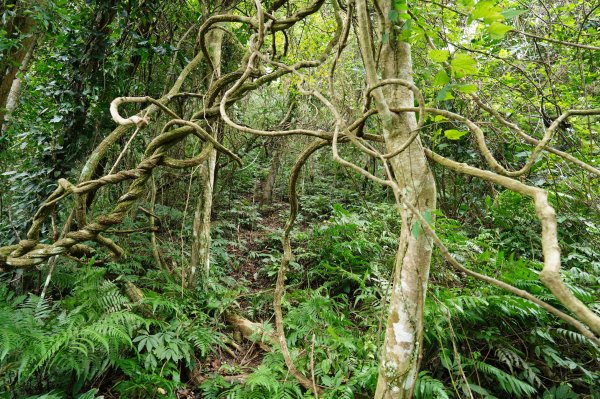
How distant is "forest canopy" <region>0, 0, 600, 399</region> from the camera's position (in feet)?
5.26

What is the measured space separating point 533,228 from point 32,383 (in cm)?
570

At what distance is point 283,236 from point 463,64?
1.59 metres

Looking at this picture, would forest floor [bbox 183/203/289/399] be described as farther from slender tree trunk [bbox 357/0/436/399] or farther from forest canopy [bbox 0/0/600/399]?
slender tree trunk [bbox 357/0/436/399]

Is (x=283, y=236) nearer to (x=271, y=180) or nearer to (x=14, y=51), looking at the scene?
(x=14, y=51)

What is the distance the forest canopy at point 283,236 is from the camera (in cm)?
160

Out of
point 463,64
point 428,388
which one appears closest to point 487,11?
point 463,64

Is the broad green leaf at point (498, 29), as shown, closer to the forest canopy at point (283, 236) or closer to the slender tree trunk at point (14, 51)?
the forest canopy at point (283, 236)

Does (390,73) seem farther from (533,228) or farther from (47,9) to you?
(533,228)

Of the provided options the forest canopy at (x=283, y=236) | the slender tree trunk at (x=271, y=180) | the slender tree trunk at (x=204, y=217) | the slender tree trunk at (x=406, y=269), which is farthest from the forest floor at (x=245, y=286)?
the slender tree trunk at (x=406, y=269)

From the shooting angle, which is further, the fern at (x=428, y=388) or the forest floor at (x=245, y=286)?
the forest floor at (x=245, y=286)

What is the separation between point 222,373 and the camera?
3135 millimetres

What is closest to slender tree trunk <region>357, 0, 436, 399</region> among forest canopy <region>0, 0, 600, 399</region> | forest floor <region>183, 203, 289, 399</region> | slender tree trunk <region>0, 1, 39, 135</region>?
forest canopy <region>0, 0, 600, 399</region>

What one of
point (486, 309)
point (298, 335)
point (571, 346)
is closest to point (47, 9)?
point (298, 335)

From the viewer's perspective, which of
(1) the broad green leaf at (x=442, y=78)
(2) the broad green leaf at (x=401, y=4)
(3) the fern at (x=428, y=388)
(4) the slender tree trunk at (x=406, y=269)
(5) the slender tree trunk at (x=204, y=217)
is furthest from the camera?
(5) the slender tree trunk at (x=204, y=217)
